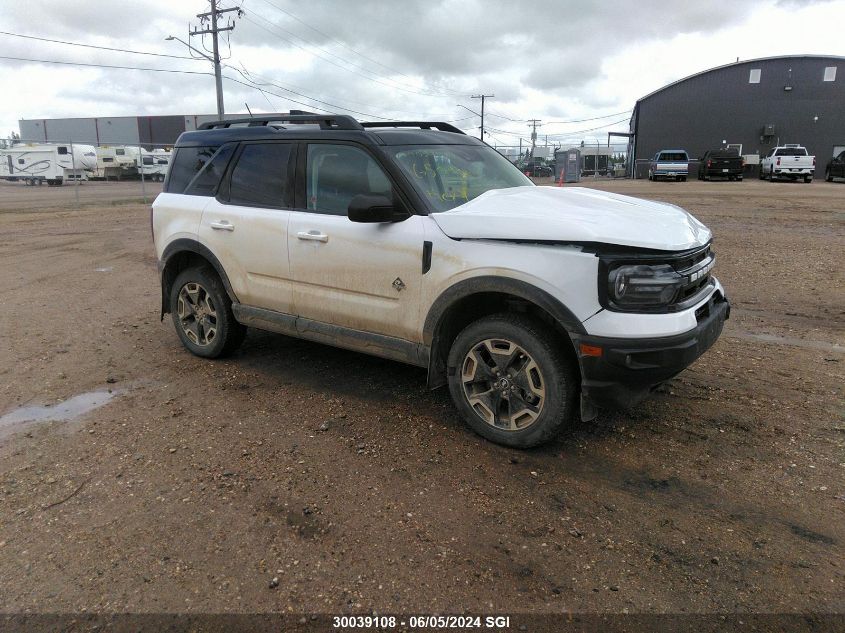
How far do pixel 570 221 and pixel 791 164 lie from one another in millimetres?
35667

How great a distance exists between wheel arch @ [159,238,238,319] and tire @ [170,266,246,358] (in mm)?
84

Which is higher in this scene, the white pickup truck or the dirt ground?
the white pickup truck

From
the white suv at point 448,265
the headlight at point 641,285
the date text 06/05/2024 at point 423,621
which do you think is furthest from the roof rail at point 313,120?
the date text 06/05/2024 at point 423,621

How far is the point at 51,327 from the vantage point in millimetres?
6234

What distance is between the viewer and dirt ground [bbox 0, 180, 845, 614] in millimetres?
2453

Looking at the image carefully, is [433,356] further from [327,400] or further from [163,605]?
[163,605]

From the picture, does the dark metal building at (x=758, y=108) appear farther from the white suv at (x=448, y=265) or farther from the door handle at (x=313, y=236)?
the door handle at (x=313, y=236)

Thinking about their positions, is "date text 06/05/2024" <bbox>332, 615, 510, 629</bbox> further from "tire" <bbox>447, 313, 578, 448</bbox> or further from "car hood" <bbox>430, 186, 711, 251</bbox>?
"car hood" <bbox>430, 186, 711, 251</bbox>

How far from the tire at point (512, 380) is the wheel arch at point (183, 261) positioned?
2.19 meters

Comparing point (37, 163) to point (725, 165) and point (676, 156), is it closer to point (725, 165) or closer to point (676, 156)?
point (676, 156)

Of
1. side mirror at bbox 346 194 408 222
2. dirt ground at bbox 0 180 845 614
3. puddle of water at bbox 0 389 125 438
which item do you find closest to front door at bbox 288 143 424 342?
side mirror at bbox 346 194 408 222

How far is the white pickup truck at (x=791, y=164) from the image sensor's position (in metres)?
31.9

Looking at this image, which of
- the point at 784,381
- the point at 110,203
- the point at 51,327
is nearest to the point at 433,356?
the point at 784,381

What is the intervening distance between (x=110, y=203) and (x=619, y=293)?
2452 centimetres
